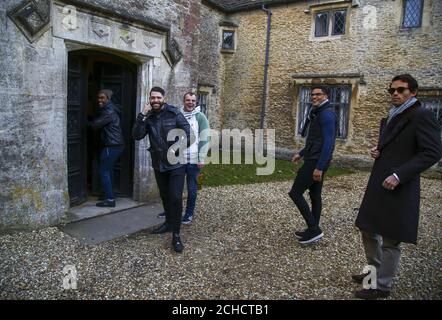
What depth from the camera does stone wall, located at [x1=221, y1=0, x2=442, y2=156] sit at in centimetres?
Result: 1041

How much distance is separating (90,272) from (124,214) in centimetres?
186

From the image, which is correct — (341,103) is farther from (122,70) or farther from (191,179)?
(191,179)

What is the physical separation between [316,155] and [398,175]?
1362 mm

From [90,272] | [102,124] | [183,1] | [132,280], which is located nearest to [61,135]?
[102,124]

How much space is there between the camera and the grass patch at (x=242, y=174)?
845 cm

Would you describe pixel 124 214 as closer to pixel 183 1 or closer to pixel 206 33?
pixel 183 1

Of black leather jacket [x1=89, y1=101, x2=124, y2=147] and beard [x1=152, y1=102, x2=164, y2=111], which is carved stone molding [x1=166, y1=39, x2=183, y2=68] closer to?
black leather jacket [x1=89, y1=101, x2=124, y2=147]

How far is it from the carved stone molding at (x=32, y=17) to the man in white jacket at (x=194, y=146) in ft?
6.33

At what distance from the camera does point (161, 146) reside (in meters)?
4.06

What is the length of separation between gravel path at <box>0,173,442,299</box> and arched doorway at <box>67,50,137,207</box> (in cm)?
130

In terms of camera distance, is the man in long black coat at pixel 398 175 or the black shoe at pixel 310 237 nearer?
the man in long black coat at pixel 398 175

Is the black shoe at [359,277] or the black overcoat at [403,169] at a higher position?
the black overcoat at [403,169]
